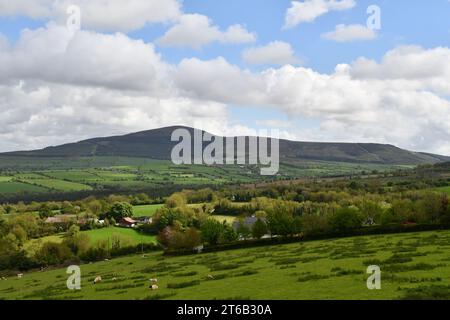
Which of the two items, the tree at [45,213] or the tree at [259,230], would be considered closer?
the tree at [259,230]

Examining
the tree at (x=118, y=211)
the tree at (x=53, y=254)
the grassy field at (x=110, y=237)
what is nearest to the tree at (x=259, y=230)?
the grassy field at (x=110, y=237)

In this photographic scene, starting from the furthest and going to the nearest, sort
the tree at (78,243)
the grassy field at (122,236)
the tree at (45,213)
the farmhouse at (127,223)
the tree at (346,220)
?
the tree at (45,213) → the farmhouse at (127,223) → the grassy field at (122,236) → the tree at (78,243) → the tree at (346,220)

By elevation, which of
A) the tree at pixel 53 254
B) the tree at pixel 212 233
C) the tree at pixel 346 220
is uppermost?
the tree at pixel 346 220

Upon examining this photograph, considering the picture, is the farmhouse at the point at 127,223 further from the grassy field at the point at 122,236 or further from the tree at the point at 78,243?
the tree at the point at 78,243

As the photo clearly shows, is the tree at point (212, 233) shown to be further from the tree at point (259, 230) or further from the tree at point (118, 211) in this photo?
the tree at point (118, 211)

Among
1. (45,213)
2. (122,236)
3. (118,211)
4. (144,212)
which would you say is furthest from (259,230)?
(45,213)

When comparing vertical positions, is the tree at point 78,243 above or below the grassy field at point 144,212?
below

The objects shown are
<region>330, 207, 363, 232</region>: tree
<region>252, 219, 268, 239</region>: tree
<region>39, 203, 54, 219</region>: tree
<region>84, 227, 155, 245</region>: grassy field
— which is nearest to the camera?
<region>330, 207, 363, 232</region>: tree

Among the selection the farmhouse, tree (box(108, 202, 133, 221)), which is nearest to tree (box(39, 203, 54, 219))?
tree (box(108, 202, 133, 221))

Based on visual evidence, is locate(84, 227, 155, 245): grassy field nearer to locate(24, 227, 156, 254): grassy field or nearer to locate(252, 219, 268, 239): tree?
locate(24, 227, 156, 254): grassy field

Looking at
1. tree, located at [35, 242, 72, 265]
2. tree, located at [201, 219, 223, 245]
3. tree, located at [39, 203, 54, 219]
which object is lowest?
tree, located at [35, 242, 72, 265]

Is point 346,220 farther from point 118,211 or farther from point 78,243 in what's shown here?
point 118,211

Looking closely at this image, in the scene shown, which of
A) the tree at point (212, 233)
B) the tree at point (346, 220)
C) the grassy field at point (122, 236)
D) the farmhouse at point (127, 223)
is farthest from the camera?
the farmhouse at point (127, 223)
